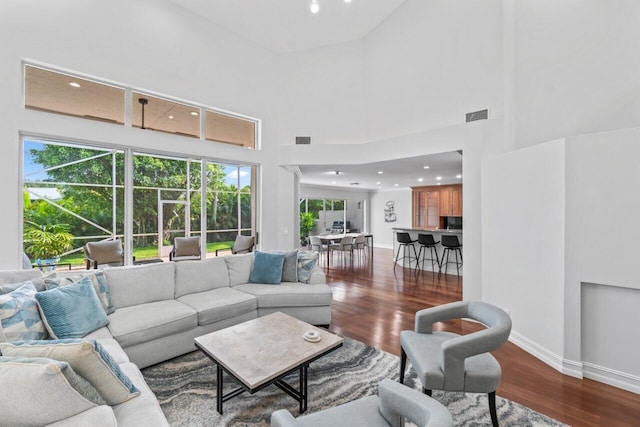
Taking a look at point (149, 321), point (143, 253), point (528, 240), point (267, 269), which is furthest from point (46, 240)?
point (528, 240)

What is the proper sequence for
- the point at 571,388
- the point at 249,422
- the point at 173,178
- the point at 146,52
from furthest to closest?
the point at 173,178
the point at 146,52
the point at 571,388
the point at 249,422

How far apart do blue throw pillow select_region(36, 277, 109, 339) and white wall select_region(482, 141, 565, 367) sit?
4211mm

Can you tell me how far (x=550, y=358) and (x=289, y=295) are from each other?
2.77 meters

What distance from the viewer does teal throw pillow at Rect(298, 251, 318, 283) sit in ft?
13.2

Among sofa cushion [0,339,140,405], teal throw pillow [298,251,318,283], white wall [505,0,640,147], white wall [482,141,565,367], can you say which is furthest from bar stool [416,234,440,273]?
sofa cushion [0,339,140,405]

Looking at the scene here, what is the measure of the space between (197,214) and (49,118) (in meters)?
2.38

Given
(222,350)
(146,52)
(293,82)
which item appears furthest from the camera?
(293,82)

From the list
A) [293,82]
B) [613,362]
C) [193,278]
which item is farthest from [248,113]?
[613,362]

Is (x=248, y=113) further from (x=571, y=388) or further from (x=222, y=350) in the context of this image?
(x=571, y=388)

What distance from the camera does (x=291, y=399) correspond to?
226cm

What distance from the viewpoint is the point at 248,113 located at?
5.82m

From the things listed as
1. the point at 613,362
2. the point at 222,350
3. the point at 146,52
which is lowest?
the point at 613,362

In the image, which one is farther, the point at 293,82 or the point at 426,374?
the point at 293,82

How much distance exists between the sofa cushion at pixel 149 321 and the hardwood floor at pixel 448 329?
1.78 metres
